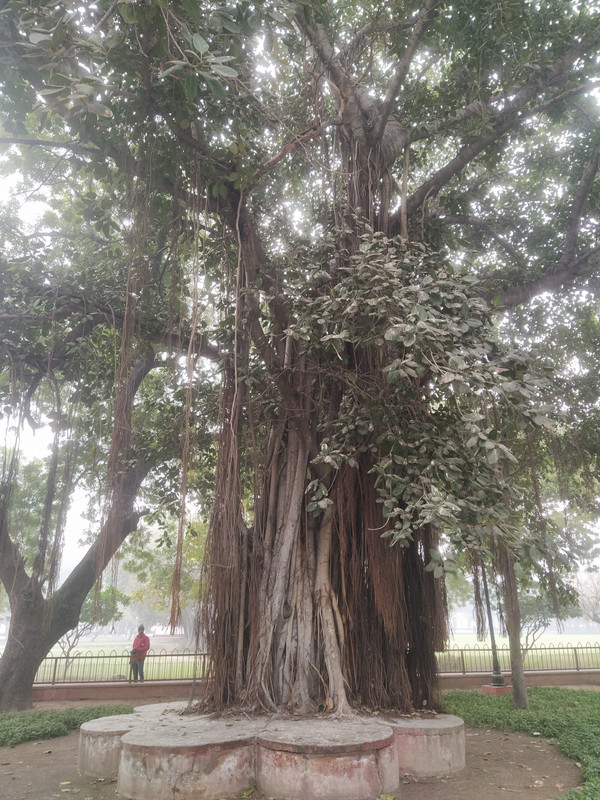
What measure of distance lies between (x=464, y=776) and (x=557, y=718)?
2318 millimetres

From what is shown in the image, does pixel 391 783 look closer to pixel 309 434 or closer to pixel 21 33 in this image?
pixel 309 434

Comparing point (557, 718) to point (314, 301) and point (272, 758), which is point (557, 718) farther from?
point (314, 301)

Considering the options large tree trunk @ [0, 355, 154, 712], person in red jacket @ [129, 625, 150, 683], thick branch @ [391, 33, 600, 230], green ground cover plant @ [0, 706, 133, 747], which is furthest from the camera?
person in red jacket @ [129, 625, 150, 683]

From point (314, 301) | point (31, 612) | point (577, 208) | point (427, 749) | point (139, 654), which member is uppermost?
point (577, 208)

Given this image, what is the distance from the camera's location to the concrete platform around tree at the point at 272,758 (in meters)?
3.28

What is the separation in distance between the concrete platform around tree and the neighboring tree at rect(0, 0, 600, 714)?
20.2 inches

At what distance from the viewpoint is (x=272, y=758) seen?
3.39 m

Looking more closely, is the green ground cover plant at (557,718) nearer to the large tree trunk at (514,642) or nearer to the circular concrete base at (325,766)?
the large tree trunk at (514,642)

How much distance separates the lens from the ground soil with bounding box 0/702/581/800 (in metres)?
3.58

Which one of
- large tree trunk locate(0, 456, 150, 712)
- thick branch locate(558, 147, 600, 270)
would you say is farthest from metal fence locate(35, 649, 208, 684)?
thick branch locate(558, 147, 600, 270)

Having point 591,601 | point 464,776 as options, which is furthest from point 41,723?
point 591,601

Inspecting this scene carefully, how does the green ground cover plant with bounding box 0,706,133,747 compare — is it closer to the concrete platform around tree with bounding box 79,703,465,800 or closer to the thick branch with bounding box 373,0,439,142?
the concrete platform around tree with bounding box 79,703,465,800

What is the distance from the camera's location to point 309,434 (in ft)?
16.7

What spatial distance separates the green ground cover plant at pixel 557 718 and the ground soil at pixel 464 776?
0.46 ft
